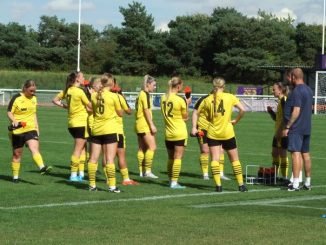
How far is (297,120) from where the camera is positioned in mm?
14586

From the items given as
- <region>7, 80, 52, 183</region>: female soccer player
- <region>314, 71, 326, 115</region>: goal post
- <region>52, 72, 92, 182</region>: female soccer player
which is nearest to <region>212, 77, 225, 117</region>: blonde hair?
<region>52, 72, 92, 182</region>: female soccer player

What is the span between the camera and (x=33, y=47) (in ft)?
322

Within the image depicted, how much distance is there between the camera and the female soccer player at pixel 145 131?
15.9m

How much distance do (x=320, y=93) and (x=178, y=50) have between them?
1582 inches

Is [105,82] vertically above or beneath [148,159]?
above

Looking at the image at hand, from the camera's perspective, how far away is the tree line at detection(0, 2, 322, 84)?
319 feet

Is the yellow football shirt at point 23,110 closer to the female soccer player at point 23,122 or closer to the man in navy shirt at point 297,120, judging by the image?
the female soccer player at point 23,122

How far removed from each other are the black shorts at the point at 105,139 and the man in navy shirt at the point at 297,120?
294cm

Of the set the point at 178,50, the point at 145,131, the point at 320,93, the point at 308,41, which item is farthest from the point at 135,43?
the point at 145,131

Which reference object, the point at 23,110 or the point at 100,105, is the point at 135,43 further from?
the point at 100,105

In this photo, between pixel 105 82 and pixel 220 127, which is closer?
pixel 105 82

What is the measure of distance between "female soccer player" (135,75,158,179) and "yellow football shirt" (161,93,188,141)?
1.00 meters

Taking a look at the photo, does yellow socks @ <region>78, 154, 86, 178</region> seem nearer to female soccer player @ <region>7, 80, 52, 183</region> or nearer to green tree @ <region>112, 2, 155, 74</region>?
female soccer player @ <region>7, 80, 52, 183</region>

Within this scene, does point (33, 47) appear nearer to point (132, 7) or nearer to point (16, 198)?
point (132, 7)
